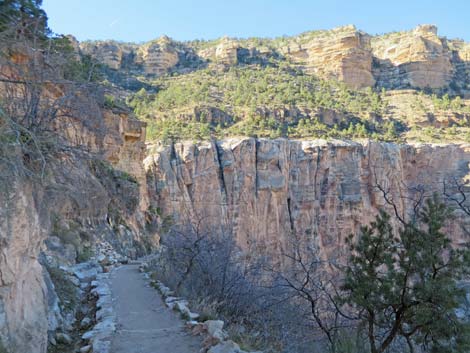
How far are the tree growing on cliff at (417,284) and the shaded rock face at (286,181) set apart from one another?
2699 cm

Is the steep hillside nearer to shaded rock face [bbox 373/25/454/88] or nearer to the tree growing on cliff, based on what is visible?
shaded rock face [bbox 373/25/454/88]

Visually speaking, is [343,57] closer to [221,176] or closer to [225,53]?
[225,53]

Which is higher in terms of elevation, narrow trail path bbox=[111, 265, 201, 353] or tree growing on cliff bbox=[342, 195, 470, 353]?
tree growing on cliff bbox=[342, 195, 470, 353]

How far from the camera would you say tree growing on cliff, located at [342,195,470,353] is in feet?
17.9

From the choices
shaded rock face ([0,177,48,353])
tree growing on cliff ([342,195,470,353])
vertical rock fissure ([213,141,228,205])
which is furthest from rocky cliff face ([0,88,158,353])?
vertical rock fissure ([213,141,228,205])

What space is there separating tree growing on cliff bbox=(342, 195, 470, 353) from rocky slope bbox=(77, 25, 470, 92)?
53575mm

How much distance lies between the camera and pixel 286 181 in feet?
121

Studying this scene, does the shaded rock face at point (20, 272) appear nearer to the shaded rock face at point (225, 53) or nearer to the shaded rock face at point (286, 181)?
the shaded rock face at point (286, 181)

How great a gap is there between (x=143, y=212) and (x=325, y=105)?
89.6ft

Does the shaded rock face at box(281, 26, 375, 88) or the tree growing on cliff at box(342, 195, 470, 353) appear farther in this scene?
the shaded rock face at box(281, 26, 375, 88)

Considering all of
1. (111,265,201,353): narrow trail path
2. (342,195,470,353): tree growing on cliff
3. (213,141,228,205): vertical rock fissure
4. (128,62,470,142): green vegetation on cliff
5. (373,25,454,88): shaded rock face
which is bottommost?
(111,265,201,353): narrow trail path

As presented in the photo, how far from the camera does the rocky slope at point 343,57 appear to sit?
57062 mm

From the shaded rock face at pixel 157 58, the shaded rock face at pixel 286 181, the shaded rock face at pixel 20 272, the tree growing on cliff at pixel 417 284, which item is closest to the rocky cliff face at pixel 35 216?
the shaded rock face at pixel 20 272

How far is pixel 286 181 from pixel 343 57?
93.3 feet
